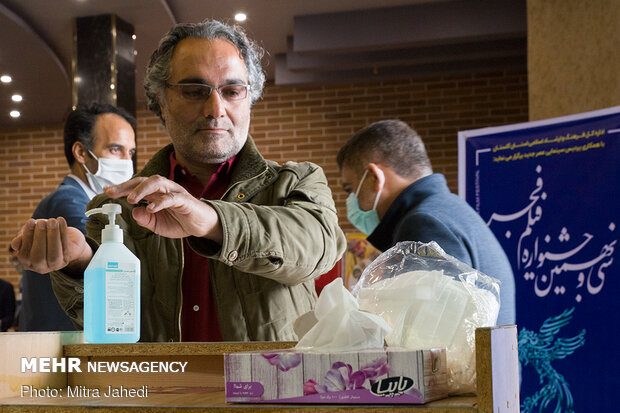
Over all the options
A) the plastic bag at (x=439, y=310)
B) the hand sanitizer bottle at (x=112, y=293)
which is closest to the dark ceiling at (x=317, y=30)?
the hand sanitizer bottle at (x=112, y=293)

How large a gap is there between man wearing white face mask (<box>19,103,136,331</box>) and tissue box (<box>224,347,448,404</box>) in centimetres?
176

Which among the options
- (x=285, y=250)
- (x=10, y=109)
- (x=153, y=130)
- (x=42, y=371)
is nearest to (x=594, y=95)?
(x=285, y=250)

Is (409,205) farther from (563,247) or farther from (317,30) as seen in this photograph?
(317,30)

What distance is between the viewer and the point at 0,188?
7.09m

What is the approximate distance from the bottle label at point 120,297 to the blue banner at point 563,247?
91.2 inches

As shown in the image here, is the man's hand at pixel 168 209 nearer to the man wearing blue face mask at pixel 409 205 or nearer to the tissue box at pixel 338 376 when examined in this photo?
the tissue box at pixel 338 376

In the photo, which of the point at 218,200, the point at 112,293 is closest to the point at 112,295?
the point at 112,293

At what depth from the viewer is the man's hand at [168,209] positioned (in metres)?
0.94

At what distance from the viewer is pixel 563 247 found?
3.08 meters

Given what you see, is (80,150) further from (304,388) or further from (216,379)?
(304,388)

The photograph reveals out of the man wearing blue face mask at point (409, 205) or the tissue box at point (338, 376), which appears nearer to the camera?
the tissue box at point (338, 376)

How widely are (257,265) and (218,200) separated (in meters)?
0.14

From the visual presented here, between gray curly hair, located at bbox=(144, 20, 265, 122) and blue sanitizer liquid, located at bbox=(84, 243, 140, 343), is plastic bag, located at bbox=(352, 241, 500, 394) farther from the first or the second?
gray curly hair, located at bbox=(144, 20, 265, 122)

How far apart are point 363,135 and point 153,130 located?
4535mm
